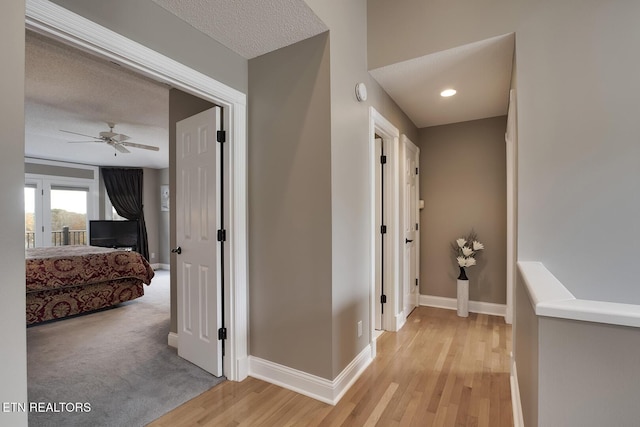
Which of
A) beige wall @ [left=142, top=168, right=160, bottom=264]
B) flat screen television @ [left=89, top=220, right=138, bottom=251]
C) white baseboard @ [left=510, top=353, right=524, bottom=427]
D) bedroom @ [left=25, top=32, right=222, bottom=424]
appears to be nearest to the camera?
white baseboard @ [left=510, top=353, right=524, bottom=427]

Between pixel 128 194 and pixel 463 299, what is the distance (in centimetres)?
721

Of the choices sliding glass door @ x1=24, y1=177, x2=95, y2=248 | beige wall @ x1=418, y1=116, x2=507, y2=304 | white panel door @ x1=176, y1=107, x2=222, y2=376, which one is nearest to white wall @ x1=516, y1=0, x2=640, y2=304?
beige wall @ x1=418, y1=116, x2=507, y2=304

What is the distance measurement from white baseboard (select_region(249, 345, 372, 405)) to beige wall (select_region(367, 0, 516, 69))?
236cm

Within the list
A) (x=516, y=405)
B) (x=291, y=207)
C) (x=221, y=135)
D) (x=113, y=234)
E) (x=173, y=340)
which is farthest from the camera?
(x=113, y=234)

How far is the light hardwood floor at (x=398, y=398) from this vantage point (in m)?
1.76

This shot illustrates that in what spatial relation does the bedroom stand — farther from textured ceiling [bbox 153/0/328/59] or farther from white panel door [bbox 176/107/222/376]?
textured ceiling [bbox 153/0/328/59]

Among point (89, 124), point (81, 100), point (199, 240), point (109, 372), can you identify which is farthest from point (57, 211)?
point (199, 240)

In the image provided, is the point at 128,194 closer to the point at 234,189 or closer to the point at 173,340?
the point at 173,340

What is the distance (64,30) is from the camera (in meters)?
1.30

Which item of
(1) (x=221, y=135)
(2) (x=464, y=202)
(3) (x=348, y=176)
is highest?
(1) (x=221, y=135)

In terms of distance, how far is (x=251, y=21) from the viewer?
1844 millimetres

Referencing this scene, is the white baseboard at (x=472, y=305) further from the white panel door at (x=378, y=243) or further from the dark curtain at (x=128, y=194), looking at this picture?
the dark curtain at (x=128, y=194)

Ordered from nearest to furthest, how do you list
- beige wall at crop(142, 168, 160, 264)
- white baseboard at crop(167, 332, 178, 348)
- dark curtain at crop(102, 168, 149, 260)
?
white baseboard at crop(167, 332, 178, 348), dark curtain at crop(102, 168, 149, 260), beige wall at crop(142, 168, 160, 264)

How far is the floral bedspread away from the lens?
3.44 m
